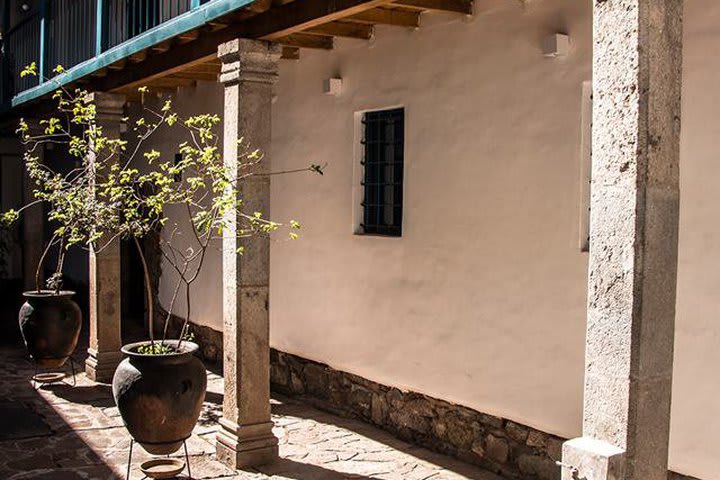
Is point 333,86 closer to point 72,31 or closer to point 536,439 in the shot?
point 536,439

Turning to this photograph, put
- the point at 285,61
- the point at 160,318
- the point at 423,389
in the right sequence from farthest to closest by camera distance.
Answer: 1. the point at 160,318
2. the point at 285,61
3. the point at 423,389

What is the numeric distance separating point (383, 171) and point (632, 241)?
16.8 feet

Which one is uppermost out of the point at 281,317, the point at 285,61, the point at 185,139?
the point at 285,61

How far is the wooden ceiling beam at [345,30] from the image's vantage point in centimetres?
708

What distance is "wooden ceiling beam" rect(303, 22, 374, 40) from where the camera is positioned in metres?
7.08

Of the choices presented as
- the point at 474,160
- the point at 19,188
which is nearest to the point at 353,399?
the point at 474,160

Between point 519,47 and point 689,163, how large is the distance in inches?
68.5

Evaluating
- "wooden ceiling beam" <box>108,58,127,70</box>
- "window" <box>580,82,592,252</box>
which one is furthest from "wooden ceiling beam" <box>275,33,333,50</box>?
"window" <box>580,82,592,252</box>

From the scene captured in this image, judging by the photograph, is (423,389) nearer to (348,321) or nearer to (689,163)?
(348,321)

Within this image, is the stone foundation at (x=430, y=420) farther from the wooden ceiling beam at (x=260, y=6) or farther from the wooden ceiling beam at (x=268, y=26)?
the wooden ceiling beam at (x=260, y=6)

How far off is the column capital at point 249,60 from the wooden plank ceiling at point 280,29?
0.09 m

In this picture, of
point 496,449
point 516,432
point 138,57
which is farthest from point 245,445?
point 138,57

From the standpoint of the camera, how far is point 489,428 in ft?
22.0

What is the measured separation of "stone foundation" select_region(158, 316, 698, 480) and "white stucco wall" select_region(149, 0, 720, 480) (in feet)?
0.37
